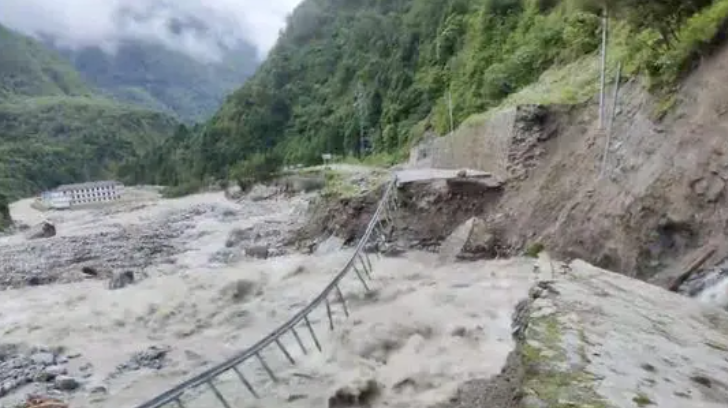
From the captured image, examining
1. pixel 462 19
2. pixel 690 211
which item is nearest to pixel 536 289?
pixel 690 211

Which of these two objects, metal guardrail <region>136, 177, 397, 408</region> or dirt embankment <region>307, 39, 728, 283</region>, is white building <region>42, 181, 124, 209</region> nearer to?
metal guardrail <region>136, 177, 397, 408</region>

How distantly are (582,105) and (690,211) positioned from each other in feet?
23.6

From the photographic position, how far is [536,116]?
1988cm

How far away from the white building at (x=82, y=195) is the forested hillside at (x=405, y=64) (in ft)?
36.6

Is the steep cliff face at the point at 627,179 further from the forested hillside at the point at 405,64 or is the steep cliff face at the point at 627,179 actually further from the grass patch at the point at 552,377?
the grass patch at the point at 552,377

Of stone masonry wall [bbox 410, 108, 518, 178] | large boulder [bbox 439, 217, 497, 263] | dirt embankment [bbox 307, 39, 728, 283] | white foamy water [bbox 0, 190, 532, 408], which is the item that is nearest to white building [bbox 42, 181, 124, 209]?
white foamy water [bbox 0, 190, 532, 408]

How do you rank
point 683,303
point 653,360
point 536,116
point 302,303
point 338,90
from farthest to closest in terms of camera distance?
point 338,90 → point 536,116 → point 302,303 → point 683,303 → point 653,360

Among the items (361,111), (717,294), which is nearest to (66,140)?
(361,111)

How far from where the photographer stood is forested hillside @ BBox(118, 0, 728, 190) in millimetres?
16078

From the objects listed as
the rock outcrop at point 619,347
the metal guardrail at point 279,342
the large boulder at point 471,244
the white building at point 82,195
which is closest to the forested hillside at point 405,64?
the large boulder at point 471,244

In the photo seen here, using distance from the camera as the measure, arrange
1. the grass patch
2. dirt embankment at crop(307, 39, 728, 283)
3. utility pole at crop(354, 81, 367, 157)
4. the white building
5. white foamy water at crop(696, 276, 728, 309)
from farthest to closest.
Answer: the white building, utility pole at crop(354, 81, 367, 157), dirt embankment at crop(307, 39, 728, 283), white foamy water at crop(696, 276, 728, 309), the grass patch

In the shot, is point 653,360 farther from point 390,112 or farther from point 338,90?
point 338,90

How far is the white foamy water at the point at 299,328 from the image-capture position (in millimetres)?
10797

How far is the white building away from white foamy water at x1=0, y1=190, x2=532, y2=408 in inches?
2765
